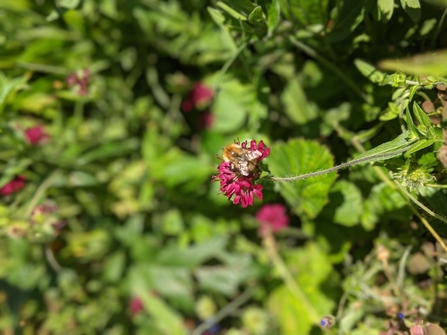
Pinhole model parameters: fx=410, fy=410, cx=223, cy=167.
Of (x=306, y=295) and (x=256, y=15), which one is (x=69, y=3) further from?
(x=306, y=295)

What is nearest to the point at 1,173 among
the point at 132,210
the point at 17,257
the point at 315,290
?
the point at 17,257

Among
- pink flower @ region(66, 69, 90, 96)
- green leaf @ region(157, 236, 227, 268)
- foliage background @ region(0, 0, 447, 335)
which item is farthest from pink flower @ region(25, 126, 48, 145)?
green leaf @ region(157, 236, 227, 268)

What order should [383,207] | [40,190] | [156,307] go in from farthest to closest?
1. [156,307]
2. [40,190]
3. [383,207]

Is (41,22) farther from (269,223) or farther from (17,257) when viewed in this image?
(269,223)

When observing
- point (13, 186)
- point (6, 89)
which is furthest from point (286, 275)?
point (6, 89)

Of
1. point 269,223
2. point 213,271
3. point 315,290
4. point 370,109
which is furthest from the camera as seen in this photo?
point 213,271

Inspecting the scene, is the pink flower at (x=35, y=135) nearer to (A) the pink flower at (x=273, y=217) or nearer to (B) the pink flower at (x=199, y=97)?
(B) the pink flower at (x=199, y=97)
